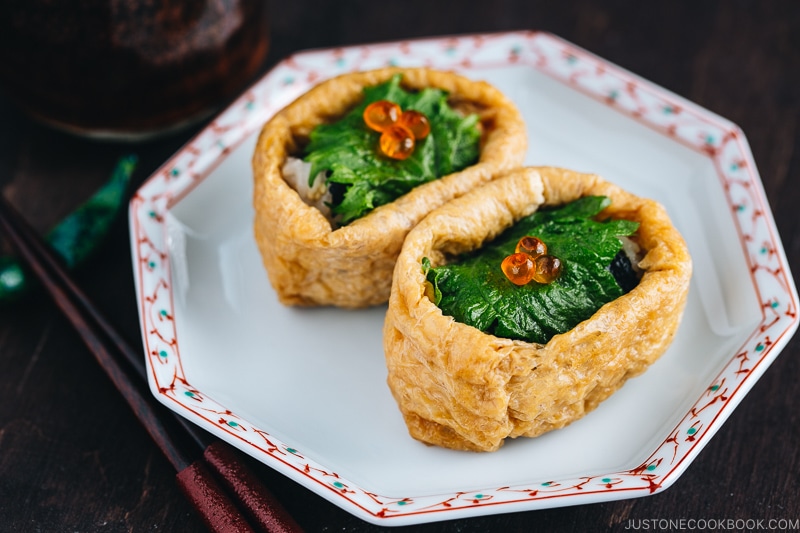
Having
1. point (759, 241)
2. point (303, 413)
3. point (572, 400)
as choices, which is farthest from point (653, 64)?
point (303, 413)

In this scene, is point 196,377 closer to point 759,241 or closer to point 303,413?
point 303,413

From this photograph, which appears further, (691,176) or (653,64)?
(653,64)

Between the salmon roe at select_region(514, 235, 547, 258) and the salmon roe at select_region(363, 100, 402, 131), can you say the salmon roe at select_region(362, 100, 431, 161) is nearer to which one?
the salmon roe at select_region(363, 100, 402, 131)

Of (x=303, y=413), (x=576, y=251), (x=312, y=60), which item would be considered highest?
(x=312, y=60)

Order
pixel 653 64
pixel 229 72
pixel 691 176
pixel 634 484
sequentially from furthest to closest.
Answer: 1. pixel 653 64
2. pixel 229 72
3. pixel 691 176
4. pixel 634 484

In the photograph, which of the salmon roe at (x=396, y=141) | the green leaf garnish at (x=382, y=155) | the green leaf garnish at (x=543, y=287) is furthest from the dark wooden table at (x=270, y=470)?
the salmon roe at (x=396, y=141)

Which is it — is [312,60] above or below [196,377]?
→ above

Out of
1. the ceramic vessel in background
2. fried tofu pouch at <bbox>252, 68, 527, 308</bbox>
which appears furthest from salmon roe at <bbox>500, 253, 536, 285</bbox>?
the ceramic vessel in background
